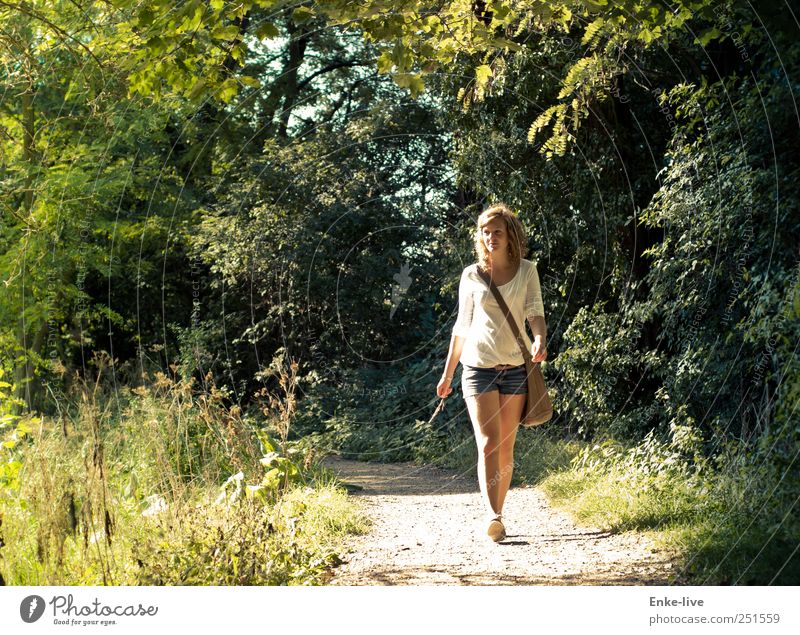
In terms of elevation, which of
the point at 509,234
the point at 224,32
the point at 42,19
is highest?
the point at 42,19

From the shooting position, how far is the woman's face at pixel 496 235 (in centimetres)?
570

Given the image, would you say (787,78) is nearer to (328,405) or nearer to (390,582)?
(390,582)

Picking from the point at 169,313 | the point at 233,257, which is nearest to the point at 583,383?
the point at 233,257

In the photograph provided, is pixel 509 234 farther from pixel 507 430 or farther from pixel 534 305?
pixel 507 430

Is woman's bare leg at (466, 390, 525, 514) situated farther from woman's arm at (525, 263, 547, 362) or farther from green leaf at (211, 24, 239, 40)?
green leaf at (211, 24, 239, 40)

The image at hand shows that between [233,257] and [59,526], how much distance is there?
960 centimetres

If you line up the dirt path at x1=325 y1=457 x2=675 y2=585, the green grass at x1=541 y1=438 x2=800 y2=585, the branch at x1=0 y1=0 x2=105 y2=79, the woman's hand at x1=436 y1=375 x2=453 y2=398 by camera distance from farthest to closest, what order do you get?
the branch at x1=0 y1=0 x2=105 y2=79 < the woman's hand at x1=436 y1=375 x2=453 y2=398 < the dirt path at x1=325 y1=457 x2=675 y2=585 < the green grass at x1=541 y1=438 x2=800 y2=585

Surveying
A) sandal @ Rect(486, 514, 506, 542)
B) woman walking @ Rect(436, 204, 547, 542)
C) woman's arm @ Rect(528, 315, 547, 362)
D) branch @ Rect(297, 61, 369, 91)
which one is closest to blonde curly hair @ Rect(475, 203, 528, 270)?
woman walking @ Rect(436, 204, 547, 542)

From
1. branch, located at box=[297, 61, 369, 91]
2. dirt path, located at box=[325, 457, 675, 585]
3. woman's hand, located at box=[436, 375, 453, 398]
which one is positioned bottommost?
dirt path, located at box=[325, 457, 675, 585]

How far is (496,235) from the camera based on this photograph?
18.8ft

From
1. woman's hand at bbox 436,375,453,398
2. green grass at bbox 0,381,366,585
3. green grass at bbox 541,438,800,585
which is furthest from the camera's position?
woman's hand at bbox 436,375,453,398

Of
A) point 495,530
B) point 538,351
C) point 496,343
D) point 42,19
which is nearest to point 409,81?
point 496,343

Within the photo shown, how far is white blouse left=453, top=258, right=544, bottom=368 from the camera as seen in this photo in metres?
5.56

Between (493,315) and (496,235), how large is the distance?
0.51m
